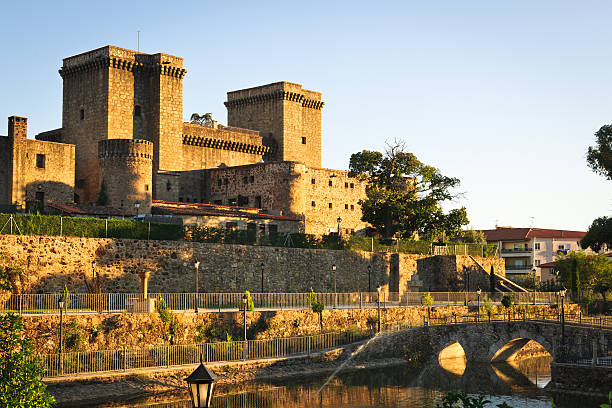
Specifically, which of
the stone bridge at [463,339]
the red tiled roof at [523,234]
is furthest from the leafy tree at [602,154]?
the red tiled roof at [523,234]

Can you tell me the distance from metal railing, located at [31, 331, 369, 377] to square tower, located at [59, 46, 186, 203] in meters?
26.5

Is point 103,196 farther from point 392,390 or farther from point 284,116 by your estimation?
point 392,390

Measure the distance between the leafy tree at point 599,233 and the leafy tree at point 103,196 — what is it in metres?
32.3

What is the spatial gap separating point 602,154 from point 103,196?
1334 inches

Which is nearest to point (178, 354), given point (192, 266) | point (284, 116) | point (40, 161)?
point (192, 266)

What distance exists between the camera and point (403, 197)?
2618 inches

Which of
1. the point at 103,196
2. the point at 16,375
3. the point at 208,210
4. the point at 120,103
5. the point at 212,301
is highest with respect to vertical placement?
the point at 120,103

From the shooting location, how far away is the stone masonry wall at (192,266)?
4162cm

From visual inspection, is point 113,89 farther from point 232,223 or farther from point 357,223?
point 357,223

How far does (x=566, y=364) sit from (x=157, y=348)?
19.9 metres

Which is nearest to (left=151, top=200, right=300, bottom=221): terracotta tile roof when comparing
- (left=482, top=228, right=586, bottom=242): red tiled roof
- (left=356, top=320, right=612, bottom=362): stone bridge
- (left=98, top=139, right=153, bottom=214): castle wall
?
(left=98, top=139, right=153, bottom=214): castle wall

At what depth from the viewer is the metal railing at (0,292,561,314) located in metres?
36.8

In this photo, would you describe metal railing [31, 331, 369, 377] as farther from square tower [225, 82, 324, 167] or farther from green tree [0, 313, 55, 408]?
square tower [225, 82, 324, 167]

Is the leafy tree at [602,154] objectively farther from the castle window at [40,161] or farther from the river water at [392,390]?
the castle window at [40,161]
